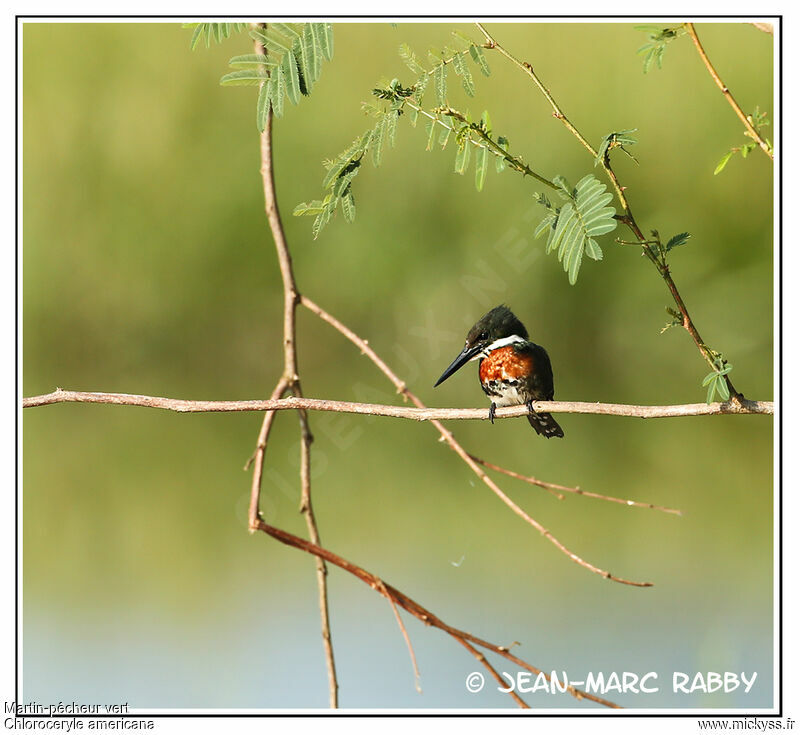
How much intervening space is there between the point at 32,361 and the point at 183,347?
30.2 inches

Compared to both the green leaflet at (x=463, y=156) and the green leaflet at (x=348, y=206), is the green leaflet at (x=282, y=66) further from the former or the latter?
the green leaflet at (x=463, y=156)

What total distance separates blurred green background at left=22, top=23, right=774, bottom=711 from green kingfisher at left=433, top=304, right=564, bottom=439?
1.86 feet

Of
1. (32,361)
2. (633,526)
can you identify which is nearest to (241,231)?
(32,361)

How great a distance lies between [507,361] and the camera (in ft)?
6.99

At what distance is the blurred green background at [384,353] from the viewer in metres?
2.31

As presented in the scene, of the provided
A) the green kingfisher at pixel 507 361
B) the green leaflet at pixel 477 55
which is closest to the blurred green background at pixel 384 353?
the green leaflet at pixel 477 55

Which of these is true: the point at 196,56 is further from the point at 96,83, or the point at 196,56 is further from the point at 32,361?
the point at 32,361

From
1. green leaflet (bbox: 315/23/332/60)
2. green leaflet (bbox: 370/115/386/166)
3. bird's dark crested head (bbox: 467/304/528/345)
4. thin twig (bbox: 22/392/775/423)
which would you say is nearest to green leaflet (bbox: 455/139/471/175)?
green leaflet (bbox: 370/115/386/166)

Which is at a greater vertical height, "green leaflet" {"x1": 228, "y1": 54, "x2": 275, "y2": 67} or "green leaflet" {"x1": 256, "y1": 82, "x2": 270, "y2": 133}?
"green leaflet" {"x1": 228, "y1": 54, "x2": 275, "y2": 67}

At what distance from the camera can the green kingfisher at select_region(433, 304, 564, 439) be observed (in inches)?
83.7

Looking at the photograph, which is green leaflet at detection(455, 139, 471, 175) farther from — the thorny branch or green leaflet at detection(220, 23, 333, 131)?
green leaflet at detection(220, 23, 333, 131)

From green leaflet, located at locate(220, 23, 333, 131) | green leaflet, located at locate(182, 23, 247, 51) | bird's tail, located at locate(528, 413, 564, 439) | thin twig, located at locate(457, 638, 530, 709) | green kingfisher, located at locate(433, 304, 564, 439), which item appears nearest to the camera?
thin twig, located at locate(457, 638, 530, 709)

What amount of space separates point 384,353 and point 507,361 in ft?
5.80

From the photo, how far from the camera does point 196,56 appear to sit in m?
2.49
